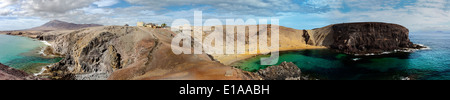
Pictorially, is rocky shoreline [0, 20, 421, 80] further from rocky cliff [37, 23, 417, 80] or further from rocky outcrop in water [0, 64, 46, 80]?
rocky outcrop in water [0, 64, 46, 80]

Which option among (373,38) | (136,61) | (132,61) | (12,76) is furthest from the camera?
(373,38)

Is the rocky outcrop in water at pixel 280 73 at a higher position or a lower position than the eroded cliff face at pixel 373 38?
lower

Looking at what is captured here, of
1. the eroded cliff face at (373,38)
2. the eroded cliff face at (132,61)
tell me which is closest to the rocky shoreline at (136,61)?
the eroded cliff face at (132,61)

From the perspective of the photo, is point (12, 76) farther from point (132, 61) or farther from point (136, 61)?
point (132, 61)

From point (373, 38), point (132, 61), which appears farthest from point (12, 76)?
point (373, 38)

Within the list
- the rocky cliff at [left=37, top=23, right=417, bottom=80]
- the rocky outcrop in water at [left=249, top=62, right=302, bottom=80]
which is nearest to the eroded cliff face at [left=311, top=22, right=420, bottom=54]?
the rocky cliff at [left=37, top=23, right=417, bottom=80]

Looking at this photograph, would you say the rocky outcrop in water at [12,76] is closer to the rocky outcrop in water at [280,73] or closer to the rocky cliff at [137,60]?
the rocky cliff at [137,60]

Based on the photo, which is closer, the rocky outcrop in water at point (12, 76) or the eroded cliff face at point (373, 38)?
the rocky outcrop in water at point (12, 76)

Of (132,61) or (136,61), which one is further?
(132,61)

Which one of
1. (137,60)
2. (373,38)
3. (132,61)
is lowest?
(132,61)

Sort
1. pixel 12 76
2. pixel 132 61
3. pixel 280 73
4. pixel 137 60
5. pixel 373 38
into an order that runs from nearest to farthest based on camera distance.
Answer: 1. pixel 12 76
2. pixel 137 60
3. pixel 132 61
4. pixel 280 73
5. pixel 373 38
